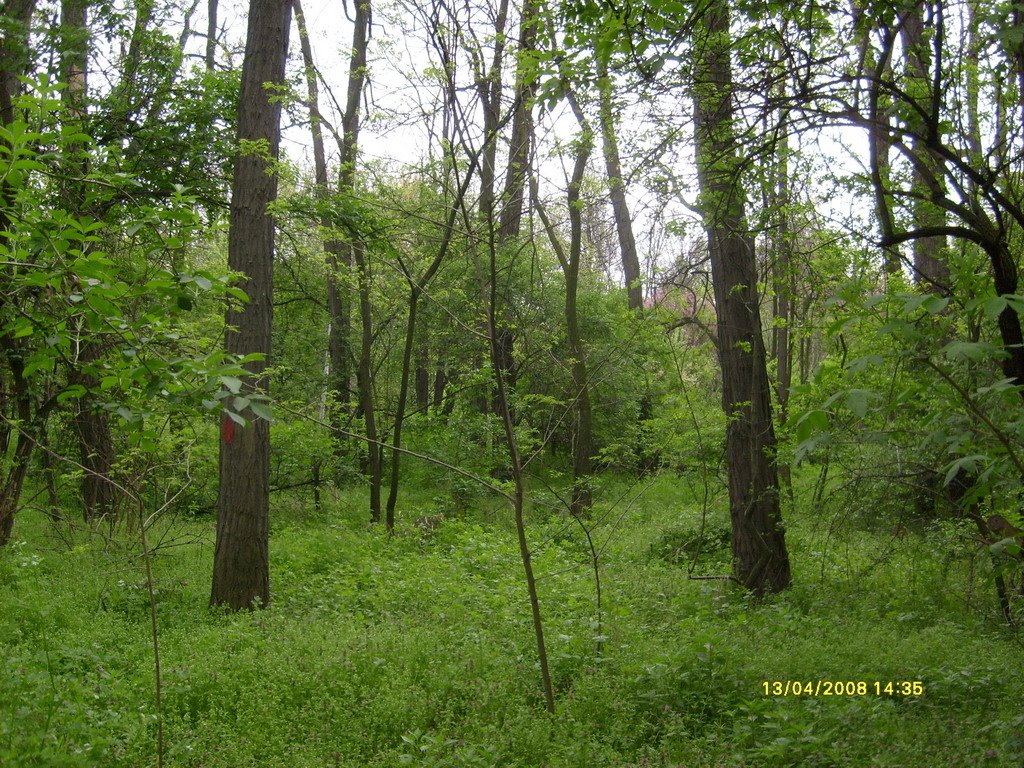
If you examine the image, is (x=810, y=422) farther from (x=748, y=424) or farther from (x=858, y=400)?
(x=748, y=424)

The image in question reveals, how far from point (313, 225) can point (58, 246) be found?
262 inches

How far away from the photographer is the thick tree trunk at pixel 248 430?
24.5 feet

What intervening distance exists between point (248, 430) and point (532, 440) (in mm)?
2684

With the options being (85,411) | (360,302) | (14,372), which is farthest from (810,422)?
(360,302)

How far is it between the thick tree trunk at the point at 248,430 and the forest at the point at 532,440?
0.10 feet

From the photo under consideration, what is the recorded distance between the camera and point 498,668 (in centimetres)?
530

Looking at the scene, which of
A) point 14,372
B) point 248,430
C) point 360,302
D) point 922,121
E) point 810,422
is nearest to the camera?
point 810,422

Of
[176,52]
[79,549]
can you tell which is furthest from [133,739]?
[176,52]

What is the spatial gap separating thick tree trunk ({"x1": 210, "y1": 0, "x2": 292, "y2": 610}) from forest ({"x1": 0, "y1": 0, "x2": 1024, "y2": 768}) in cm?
3

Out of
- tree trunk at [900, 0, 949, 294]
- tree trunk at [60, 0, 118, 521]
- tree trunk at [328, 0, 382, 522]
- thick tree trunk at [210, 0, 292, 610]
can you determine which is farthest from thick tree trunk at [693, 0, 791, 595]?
tree trunk at [60, 0, 118, 521]

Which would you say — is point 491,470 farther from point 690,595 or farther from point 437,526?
point 690,595

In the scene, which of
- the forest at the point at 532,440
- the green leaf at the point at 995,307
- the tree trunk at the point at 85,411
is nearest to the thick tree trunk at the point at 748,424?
the forest at the point at 532,440

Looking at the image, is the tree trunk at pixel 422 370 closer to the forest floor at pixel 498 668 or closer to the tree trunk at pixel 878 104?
the forest floor at pixel 498 668

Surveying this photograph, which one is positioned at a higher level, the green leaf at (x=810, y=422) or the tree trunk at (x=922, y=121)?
the tree trunk at (x=922, y=121)
